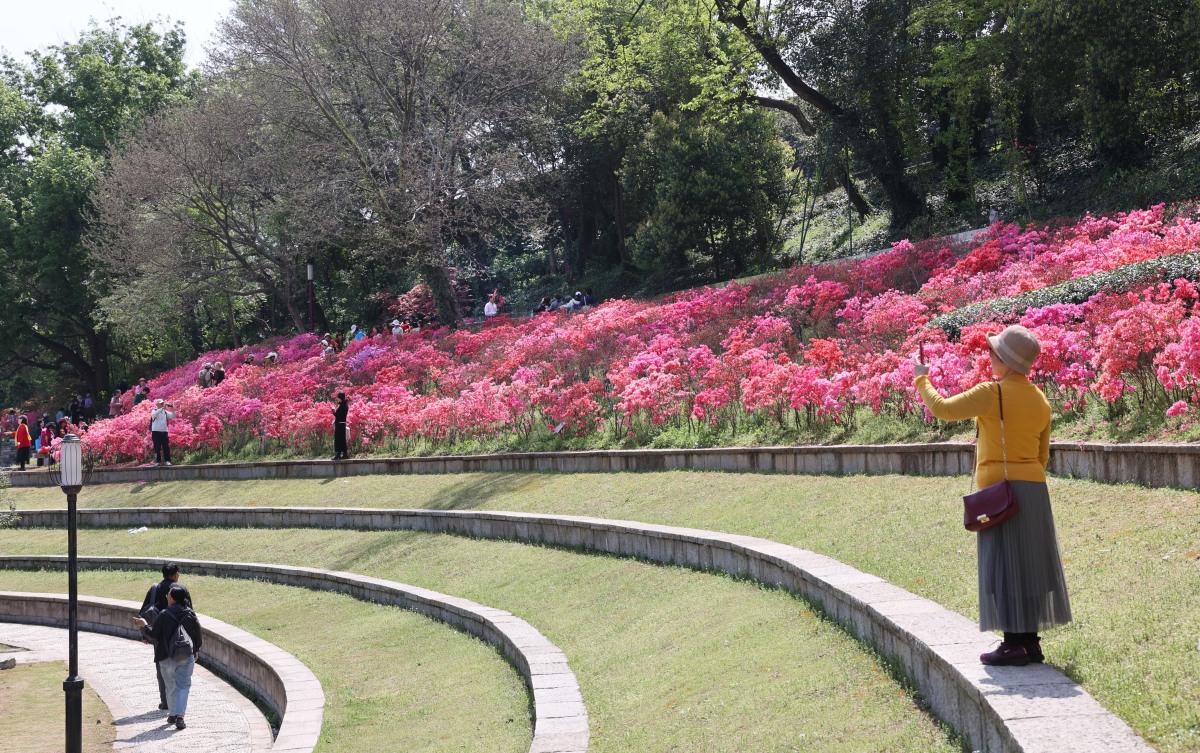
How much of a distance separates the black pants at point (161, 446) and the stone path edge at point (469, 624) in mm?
5145

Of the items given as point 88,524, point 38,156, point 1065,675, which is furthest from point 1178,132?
point 38,156

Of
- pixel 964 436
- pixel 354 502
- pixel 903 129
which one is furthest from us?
pixel 903 129

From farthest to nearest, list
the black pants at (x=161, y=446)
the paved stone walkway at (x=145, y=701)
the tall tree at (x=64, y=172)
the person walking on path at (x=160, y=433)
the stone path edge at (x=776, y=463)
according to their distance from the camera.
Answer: the tall tree at (x=64, y=172) < the black pants at (x=161, y=446) < the person walking on path at (x=160, y=433) < the paved stone walkway at (x=145, y=701) < the stone path edge at (x=776, y=463)

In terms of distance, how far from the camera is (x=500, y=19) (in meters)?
35.0

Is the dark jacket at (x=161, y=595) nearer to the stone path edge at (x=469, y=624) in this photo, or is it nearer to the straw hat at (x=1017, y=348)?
the stone path edge at (x=469, y=624)

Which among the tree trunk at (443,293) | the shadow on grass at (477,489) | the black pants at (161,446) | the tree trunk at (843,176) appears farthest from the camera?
the tree trunk at (443,293)

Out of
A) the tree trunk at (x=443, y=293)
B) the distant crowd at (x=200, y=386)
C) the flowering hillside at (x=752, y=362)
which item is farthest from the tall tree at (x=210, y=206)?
the flowering hillside at (x=752, y=362)

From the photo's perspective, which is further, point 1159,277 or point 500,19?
point 500,19

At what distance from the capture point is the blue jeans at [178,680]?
39.5ft

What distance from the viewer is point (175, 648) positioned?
39.1 ft

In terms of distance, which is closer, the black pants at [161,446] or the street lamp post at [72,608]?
the street lamp post at [72,608]

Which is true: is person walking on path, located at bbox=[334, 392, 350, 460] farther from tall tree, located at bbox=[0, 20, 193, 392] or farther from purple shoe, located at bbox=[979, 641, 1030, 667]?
tall tree, located at bbox=[0, 20, 193, 392]

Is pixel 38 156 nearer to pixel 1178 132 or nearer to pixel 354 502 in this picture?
pixel 354 502

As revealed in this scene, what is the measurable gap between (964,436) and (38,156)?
155 feet
